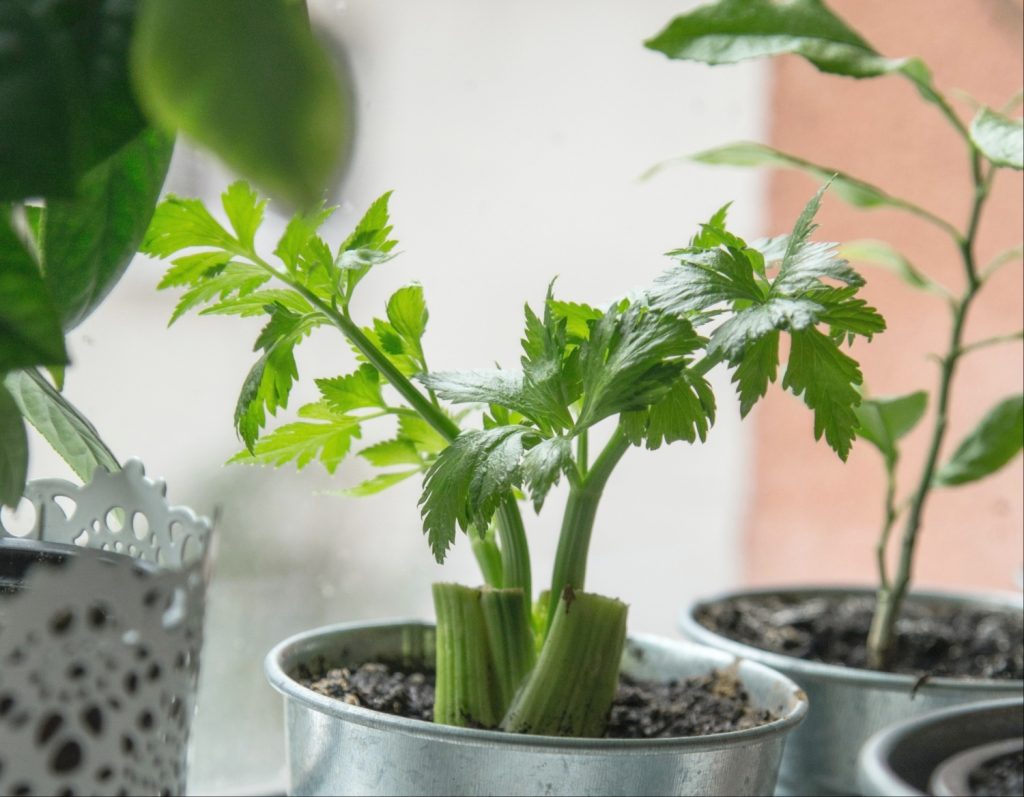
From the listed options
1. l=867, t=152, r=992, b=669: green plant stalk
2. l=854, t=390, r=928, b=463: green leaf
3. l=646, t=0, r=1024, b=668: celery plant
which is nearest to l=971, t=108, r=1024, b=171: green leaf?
l=646, t=0, r=1024, b=668: celery plant

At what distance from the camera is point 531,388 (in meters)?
0.54

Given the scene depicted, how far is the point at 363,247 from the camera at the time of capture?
58 cm

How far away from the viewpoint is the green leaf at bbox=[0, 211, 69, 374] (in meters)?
0.35

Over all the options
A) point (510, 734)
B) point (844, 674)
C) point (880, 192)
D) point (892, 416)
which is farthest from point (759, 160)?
point (510, 734)

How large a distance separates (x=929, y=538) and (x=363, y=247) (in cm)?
87

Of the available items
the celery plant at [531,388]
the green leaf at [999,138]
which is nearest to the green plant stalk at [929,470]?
the green leaf at [999,138]

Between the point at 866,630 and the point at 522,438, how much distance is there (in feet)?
1.87

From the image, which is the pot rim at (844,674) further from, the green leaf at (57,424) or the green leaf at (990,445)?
the green leaf at (57,424)

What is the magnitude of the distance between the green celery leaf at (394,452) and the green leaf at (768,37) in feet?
0.97

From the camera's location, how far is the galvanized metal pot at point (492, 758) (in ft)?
1.74

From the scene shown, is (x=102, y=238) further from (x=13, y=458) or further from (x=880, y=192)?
(x=880, y=192)

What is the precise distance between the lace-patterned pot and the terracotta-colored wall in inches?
37.2

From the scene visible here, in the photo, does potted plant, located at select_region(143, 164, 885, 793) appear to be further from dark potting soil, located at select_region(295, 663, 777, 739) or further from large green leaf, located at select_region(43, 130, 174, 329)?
large green leaf, located at select_region(43, 130, 174, 329)

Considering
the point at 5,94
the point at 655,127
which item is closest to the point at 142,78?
the point at 5,94
